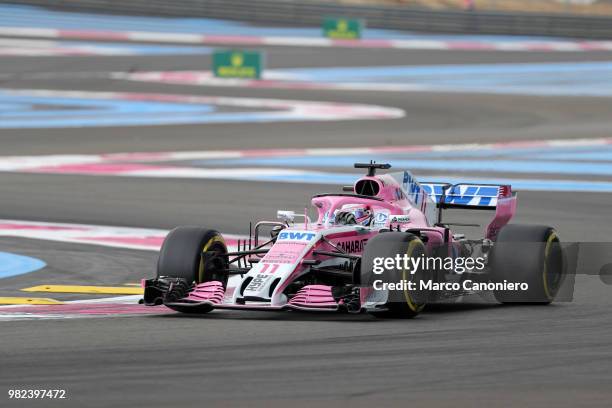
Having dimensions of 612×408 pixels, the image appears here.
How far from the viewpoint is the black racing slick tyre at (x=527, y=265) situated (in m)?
11.6

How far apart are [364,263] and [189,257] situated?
1.43m

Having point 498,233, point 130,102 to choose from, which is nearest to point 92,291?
point 498,233

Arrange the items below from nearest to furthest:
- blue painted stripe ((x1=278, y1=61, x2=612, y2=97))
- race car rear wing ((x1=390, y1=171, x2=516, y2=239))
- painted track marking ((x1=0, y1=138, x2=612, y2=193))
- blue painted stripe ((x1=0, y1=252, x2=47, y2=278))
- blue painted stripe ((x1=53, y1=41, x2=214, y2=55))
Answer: race car rear wing ((x1=390, y1=171, x2=516, y2=239)) < blue painted stripe ((x1=0, y1=252, x2=47, y2=278)) < painted track marking ((x1=0, y1=138, x2=612, y2=193)) < blue painted stripe ((x1=278, y1=61, x2=612, y2=97)) < blue painted stripe ((x1=53, y1=41, x2=214, y2=55))

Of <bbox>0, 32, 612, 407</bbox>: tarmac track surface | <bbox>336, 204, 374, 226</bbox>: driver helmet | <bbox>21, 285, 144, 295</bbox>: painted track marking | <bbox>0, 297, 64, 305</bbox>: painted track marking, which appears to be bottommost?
<bbox>0, 297, 64, 305</bbox>: painted track marking

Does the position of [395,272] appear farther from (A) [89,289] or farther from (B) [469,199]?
(A) [89,289]

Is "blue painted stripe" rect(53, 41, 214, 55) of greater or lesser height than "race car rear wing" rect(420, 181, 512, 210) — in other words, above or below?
above

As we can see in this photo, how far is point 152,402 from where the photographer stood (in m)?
7.75

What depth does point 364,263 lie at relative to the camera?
34.7 feet

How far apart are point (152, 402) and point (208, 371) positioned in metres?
0.91

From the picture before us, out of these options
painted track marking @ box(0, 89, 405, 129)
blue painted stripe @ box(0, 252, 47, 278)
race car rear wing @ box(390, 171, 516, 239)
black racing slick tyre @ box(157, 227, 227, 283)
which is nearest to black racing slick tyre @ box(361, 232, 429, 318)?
black racing slick tyre @ box(157, 227, 227, 283)

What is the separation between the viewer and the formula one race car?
34.8ft

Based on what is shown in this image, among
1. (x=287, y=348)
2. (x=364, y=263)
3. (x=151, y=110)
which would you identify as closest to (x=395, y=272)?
(x=364, y=263)

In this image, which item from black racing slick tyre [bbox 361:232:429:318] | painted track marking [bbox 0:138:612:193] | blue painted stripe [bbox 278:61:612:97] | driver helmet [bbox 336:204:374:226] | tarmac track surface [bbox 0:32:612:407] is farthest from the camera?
blue painted stripe [bbox 278:61:612:97]

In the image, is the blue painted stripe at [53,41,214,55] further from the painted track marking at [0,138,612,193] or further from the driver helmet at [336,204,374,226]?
the driver helmet at [336,204,374,226]
